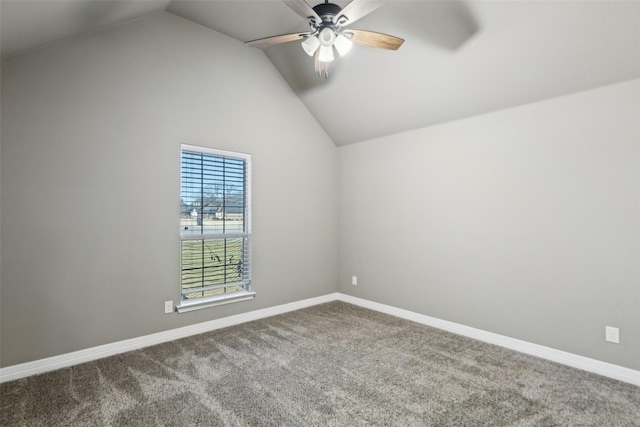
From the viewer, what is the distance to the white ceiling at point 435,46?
224 centimetres

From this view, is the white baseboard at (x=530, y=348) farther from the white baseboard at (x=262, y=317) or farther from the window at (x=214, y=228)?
the window at (x=214, y=228)

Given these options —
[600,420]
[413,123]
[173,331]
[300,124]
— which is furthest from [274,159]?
[600,420]

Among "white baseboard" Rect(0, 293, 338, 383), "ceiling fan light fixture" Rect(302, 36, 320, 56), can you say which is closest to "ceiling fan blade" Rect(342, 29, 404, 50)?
"ceiling fan light fixture" Rect(302, 36, 320, 56)

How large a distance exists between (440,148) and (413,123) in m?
0.46

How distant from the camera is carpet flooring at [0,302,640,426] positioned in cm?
203

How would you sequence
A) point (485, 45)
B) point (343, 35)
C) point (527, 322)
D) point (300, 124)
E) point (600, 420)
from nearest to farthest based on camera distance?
point (600, 420), point (343, 35), point (485, 45), point (527, 322), point (300, 124)

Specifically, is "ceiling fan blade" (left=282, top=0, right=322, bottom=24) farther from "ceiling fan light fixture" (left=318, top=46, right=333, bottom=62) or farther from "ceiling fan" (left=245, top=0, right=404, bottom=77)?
"ceiling fan light fixture" (left=318, top=46, right=333, bottom=62)

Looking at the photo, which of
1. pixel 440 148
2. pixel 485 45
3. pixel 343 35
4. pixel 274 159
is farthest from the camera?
pixel 274 159

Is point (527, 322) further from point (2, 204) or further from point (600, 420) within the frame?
point (2, 204)

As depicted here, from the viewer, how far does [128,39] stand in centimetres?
301

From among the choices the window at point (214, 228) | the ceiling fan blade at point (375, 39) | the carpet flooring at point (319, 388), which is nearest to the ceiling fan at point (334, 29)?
the ceiling fan blade at point (375, 39)

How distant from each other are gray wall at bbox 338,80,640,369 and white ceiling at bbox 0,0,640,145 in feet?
0.82

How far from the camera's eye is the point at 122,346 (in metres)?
2.96

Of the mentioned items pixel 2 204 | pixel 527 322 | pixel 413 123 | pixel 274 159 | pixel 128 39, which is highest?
pixel 128 39
